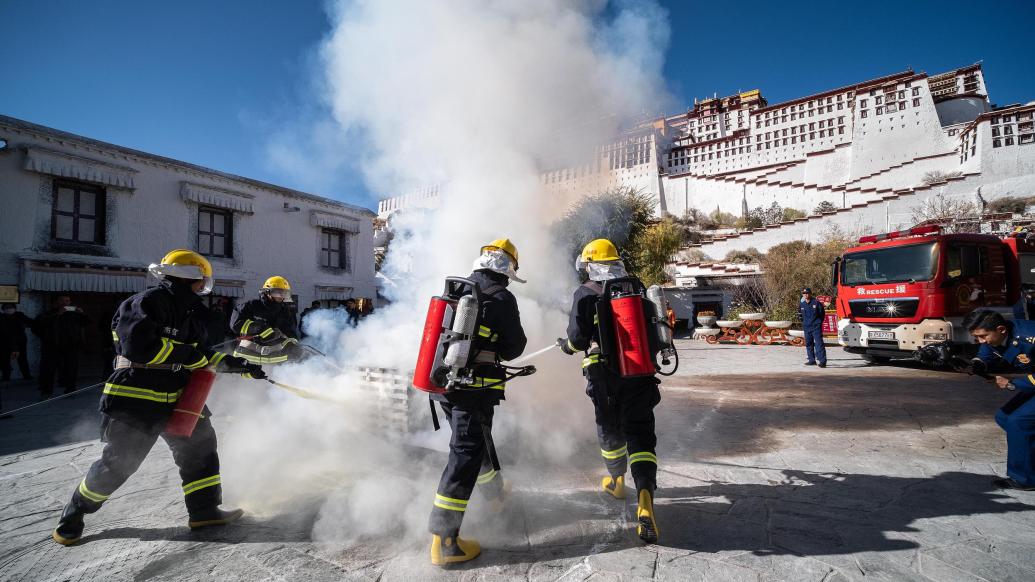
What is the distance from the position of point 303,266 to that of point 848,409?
15865 mm

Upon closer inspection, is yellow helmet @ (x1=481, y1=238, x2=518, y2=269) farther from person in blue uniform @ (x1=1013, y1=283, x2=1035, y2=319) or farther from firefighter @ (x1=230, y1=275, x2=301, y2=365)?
person in blue uniform @ (x1=1013, y1=283, x2=1035, y2=319)

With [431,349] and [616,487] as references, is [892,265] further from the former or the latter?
[431,349]

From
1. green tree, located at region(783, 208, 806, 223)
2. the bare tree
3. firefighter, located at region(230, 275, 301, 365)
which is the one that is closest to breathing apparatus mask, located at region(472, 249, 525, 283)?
firefighter, located at region(230, 275, 301, 365)

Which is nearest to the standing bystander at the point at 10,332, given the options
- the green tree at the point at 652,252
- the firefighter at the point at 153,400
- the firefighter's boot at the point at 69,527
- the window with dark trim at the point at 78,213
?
the window with dark trim at the point at 78,213

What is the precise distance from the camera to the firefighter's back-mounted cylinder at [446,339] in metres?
2.72

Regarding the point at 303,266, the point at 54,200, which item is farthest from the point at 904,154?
the point at 54,200

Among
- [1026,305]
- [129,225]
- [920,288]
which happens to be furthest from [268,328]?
[1026,305]

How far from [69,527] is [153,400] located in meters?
0.92

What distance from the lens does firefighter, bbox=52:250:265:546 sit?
110 inches

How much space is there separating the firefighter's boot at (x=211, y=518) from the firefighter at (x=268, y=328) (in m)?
2.19

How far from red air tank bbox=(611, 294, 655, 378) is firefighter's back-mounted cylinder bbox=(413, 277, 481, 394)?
104 cm

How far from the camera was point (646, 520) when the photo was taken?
2744 millimetres

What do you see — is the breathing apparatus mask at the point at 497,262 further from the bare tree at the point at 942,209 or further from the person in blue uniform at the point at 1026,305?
the bare tree at the point at 942,209

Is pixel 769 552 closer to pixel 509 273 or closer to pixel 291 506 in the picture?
pixel 509 273
